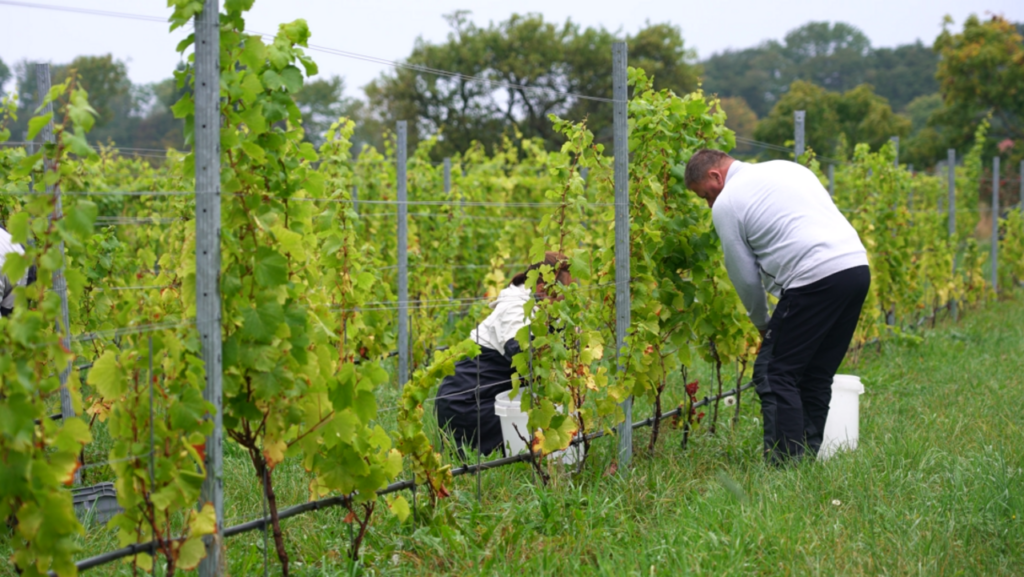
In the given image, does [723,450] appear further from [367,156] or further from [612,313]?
[367,156]

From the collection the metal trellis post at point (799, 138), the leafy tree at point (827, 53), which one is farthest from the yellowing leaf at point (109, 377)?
the leafy tree at point (827, 53)

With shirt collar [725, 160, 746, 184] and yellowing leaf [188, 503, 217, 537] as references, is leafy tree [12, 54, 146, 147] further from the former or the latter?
yellowing leaf [188, 503, 217, 537]

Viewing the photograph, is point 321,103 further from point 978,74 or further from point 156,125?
point 978,74

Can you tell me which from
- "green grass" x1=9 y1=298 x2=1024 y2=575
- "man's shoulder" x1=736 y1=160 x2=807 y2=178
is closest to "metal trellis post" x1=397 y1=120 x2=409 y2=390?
"green grass" x1=9 y1=298 x2=1024 y2=575

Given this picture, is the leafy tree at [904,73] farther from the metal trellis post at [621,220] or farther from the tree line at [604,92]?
the metal trellis post at [621,220]

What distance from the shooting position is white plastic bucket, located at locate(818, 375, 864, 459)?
4.17 m

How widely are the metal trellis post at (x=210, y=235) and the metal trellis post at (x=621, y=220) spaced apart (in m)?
1.86

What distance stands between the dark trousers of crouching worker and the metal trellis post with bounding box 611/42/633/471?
0.63 m

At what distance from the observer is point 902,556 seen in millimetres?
2861


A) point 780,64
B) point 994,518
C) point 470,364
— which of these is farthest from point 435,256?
point 780,64

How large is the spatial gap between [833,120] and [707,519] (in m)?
22.3

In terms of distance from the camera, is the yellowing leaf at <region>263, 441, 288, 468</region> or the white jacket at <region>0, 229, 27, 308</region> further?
the white jacket at <region>0, 229, 27, 308</region>

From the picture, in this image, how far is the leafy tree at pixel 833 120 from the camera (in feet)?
74.0

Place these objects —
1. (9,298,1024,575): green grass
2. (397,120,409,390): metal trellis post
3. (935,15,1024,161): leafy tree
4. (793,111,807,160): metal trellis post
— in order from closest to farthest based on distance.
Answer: (9,298,1024,575): green grass < (397,120,409,390): metal trellis post < (793,111,807,160): metal trellis post < (935,15,1024,161): leafy tree
